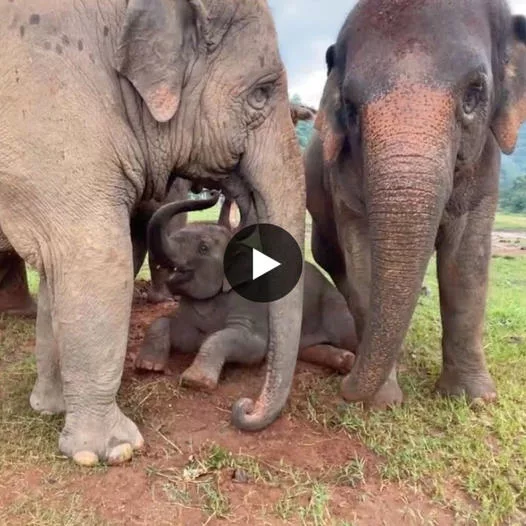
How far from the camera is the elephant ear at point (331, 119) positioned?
2.92 m

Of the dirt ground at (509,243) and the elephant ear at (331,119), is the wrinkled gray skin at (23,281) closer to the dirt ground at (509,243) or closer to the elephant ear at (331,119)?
the elephant ear at (331,119)

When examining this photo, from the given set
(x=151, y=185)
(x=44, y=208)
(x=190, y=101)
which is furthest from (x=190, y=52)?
(x=44, y=208)

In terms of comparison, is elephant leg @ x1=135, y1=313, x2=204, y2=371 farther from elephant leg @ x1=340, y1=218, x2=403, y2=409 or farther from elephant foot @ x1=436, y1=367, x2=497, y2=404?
elephant foot @ x1=436, y1=367, x2=497, y2=404

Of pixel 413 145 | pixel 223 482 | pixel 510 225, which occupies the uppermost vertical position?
pixel 413 145

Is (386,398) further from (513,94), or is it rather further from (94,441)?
(513,94)

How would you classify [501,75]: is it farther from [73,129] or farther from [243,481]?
[243,481]

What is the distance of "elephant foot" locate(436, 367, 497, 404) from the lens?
314 cm

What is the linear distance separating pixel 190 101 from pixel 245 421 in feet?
3.88

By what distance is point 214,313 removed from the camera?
3.52m

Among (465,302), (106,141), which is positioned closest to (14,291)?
(106,141)
